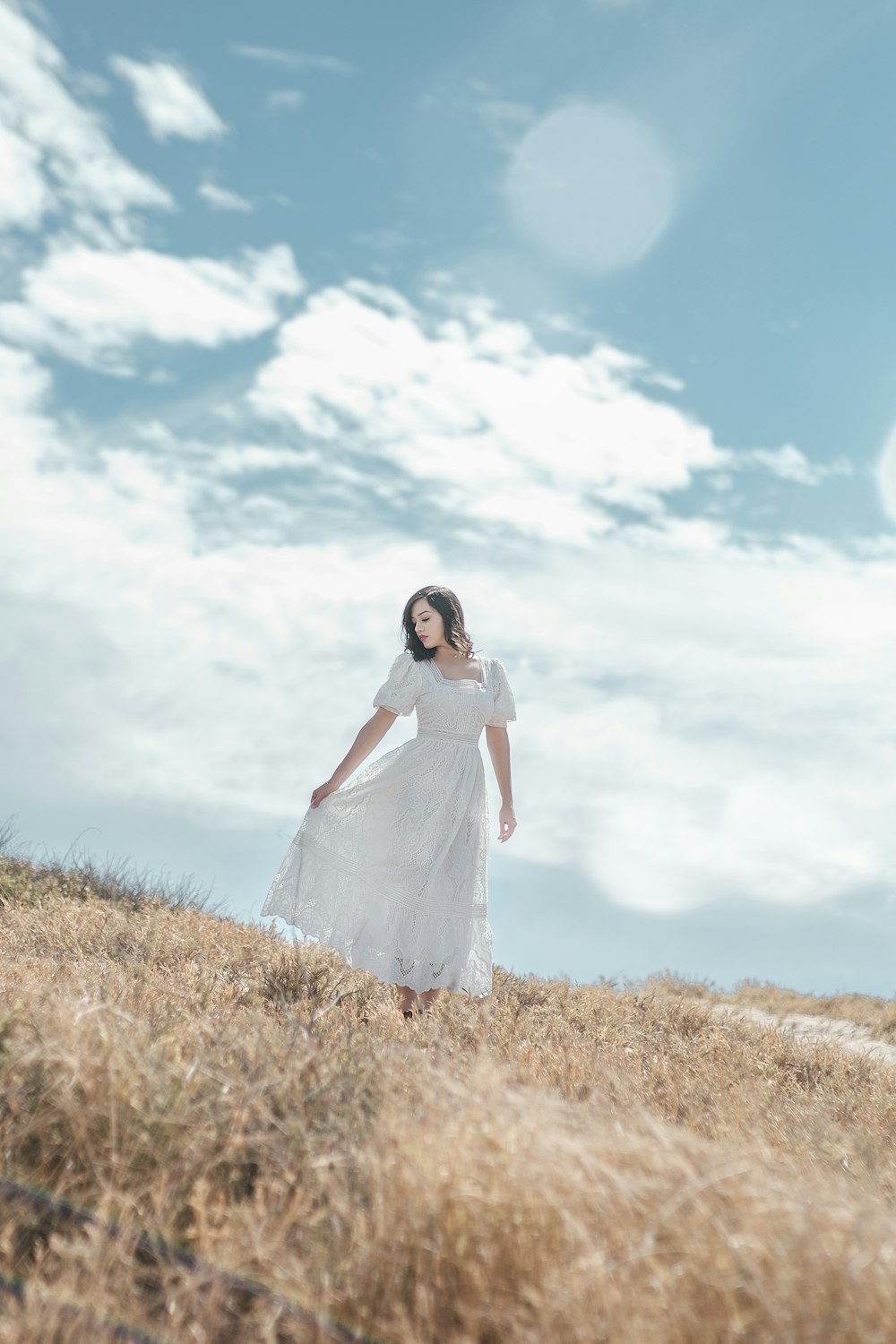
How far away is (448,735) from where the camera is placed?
729cm

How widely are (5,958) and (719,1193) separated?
5.71m

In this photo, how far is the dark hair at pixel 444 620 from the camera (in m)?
7.44

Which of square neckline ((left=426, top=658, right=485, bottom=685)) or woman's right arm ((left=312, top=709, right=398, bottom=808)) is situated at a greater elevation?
square neckline ((left=426, top=658, right=485, bottom=685))

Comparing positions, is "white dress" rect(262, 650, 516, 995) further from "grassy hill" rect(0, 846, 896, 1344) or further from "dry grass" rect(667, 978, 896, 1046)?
"dry grass" rect(667, 978, 896, 1046)

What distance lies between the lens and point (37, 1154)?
3.10 meters

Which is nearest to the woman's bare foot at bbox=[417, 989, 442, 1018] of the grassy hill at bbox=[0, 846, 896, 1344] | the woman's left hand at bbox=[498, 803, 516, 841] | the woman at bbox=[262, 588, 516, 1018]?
the woman at bbox=[262, 588, 516, 1018]

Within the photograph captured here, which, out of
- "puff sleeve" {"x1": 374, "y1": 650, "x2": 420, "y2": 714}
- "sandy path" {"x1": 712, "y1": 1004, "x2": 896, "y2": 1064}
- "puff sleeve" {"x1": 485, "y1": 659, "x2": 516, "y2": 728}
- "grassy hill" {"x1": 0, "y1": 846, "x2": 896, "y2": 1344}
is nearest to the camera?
"grassy hill" {"x1": 0, "y1": 846, "x2": 896, "y2": 1344}

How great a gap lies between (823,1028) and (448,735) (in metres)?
6.45

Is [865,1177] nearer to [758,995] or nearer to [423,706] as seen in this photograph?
[423,706]

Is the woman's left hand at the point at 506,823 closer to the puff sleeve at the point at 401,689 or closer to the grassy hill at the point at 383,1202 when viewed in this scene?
the puff sleeve at the point at 401,689

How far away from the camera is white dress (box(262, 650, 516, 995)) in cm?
693

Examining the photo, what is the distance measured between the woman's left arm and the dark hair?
593 millimetres

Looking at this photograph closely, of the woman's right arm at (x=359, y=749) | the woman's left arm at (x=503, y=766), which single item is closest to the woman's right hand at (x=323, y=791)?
the woman's right arm at (x=359, y=749)

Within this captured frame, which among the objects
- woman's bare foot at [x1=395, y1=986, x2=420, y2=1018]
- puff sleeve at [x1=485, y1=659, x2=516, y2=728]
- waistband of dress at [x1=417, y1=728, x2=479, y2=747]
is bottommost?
woman's bare foot at [x1=395, y1=986, x2=420, y2=1018]
